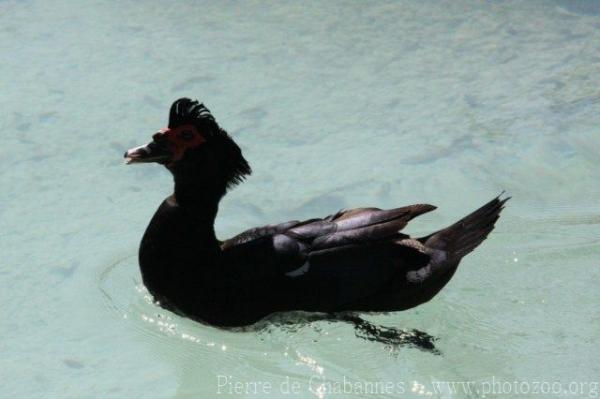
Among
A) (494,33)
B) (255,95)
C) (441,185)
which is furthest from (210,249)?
(494,33)

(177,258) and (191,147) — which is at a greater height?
(191,147)

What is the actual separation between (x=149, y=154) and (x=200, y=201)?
30cm

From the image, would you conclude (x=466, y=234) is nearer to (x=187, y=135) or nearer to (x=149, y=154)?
(x=187, y=135)

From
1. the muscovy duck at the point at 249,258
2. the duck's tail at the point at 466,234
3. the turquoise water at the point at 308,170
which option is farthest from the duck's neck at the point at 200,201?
the duck's tail at the point at 466,234

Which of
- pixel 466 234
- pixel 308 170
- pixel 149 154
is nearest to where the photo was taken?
pixel 149 154

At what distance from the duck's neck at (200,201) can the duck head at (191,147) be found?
0.09 ft

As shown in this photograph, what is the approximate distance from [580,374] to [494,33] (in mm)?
3464

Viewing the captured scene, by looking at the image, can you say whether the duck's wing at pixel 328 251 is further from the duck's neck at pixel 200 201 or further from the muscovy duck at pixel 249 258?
the duck's neck at pixel 200 201

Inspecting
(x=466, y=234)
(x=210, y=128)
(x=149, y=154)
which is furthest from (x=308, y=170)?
(x=149, y=154)

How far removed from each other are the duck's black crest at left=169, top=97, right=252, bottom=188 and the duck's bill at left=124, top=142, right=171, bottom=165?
0.33ft

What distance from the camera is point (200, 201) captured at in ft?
14.6

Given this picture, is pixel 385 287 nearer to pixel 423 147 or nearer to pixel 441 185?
pixel 441 185

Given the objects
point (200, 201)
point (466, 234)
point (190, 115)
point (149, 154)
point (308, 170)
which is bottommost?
point (308, 170)

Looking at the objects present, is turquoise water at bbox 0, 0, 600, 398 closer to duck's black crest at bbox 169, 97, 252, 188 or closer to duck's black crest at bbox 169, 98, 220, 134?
duck's black crest at bbox 169, 97, 252, 188
